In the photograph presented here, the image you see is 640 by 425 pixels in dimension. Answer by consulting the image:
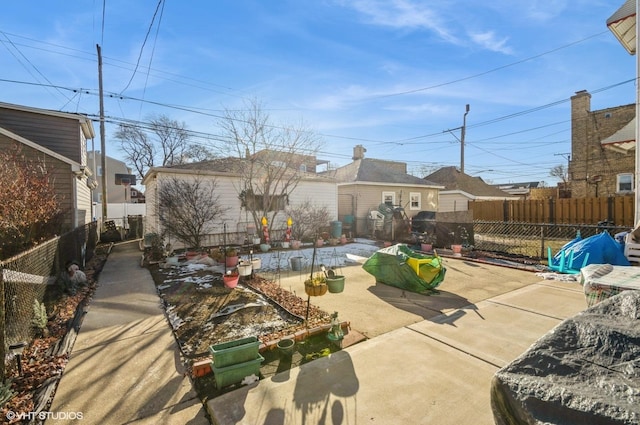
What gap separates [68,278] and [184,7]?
238 inches

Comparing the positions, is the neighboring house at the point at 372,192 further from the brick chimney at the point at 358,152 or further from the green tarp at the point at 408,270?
the green tarp at the point at 408,270

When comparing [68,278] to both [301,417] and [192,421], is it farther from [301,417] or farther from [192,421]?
[301,417]

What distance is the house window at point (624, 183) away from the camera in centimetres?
1542

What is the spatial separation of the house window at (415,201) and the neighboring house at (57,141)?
16.6 m

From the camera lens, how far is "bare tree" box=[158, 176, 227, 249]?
36.4ft

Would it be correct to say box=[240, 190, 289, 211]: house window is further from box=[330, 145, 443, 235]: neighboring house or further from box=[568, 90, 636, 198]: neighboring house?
box=[568, 90, 636, 198]: neighboring house

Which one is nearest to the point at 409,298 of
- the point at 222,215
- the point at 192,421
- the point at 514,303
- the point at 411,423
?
the point at 514,303

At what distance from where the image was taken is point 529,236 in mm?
14258

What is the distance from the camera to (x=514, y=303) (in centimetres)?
523

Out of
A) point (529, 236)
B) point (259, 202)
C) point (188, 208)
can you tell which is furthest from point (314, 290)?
point (529, 236)

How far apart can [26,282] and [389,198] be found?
53.7 feet

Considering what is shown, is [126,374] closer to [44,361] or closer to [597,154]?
[44,361]

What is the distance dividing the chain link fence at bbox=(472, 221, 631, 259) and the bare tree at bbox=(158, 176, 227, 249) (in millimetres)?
10328

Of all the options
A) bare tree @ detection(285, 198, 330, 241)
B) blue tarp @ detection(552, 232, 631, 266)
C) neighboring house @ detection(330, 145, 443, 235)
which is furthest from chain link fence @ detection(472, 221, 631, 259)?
bare tree @ detection(285, 198, 330, 241)
